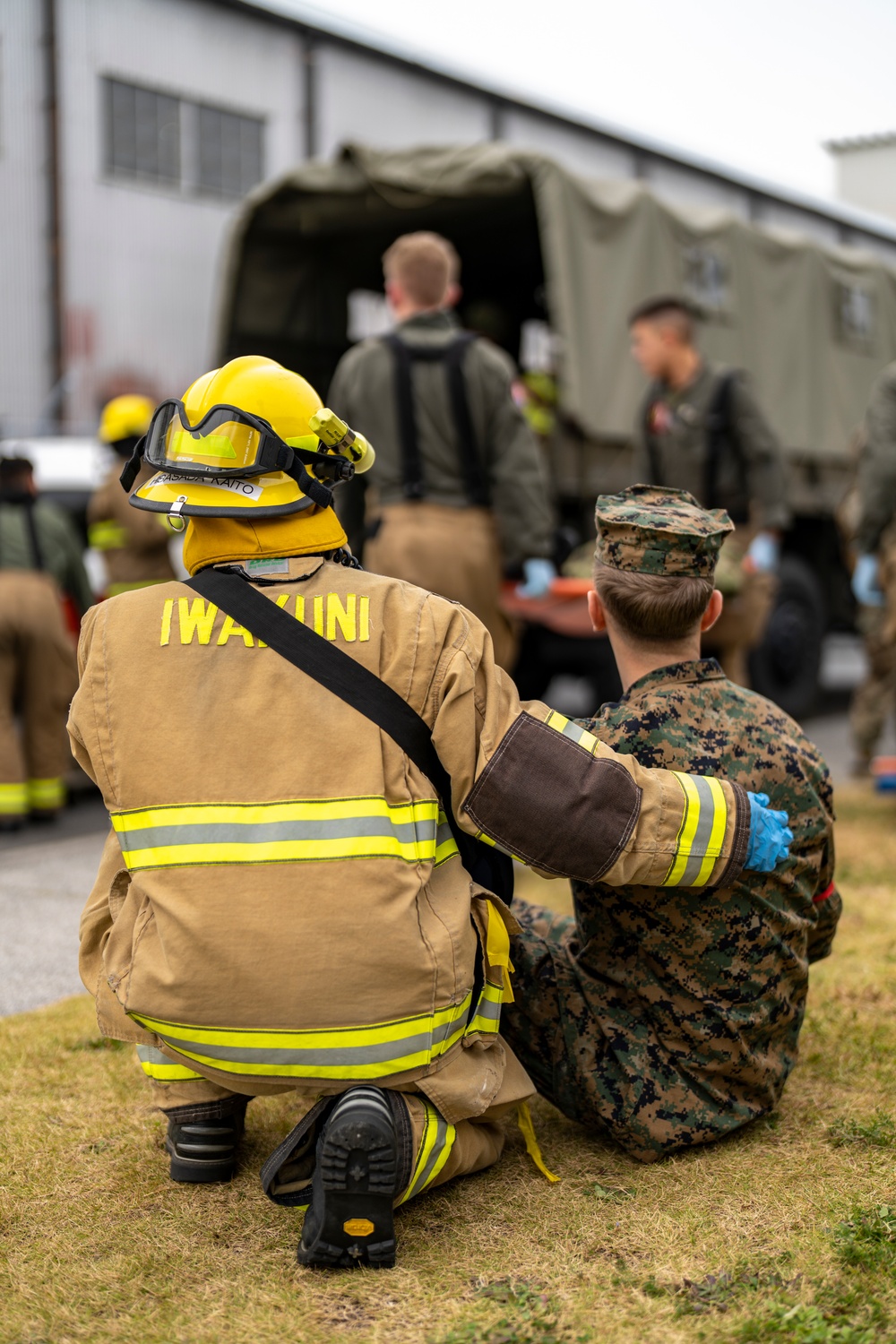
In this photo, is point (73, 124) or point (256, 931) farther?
point (73, 124)

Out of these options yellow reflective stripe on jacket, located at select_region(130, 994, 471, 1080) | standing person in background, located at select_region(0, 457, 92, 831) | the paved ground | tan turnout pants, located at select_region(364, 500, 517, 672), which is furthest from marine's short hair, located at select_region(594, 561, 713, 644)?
standing person in background, located at select_region(0, 457, 92, 831)

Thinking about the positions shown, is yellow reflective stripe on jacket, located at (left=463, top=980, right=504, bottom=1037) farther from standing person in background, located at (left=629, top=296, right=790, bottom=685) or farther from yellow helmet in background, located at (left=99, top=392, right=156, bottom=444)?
yellow helmet in background, located at (left=99, top=392, right=156, bottom=444)

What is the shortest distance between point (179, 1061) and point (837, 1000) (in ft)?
5.62

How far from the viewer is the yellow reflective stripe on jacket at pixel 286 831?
207 cm

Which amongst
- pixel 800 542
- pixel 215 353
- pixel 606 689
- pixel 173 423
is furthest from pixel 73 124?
pixel 173 423

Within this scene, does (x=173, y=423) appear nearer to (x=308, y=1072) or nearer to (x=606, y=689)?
(x=308, y=1072)

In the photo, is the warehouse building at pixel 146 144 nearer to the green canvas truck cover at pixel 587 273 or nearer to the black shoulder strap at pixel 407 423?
the green canvas truck cover at pixel 587 273

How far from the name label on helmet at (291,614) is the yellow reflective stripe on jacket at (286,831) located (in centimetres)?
25

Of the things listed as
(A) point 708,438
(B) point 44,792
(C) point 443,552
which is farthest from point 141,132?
(C) point 443,552

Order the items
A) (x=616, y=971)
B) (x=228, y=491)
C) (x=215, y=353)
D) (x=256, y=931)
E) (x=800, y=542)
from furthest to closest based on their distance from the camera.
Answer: (x=800, y=542), (x=215, y=353), (x=616, y=971), (x=228, y=491), (x=256, y=931)

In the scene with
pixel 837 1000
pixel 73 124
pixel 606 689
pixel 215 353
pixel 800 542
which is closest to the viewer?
pixel 837 1000

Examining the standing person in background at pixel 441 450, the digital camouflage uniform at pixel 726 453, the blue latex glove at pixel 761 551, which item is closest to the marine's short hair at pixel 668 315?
the digital camouflage uniform at pixel 726 453

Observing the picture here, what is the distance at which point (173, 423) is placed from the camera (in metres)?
2.24

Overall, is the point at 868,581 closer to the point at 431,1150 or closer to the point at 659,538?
the point at 659,538
